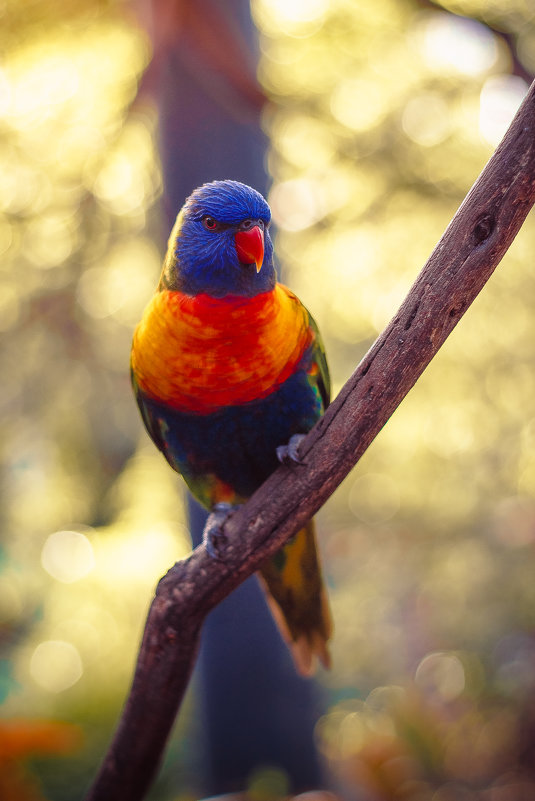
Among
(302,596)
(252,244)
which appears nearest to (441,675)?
(302,596)

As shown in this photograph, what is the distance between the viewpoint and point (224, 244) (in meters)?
1.19

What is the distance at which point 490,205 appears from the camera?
3.24 ft

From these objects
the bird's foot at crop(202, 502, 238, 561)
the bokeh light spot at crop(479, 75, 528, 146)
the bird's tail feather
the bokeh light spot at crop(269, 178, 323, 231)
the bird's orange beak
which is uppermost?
the bokeh light spot at crop(269, 178, 323, 231)

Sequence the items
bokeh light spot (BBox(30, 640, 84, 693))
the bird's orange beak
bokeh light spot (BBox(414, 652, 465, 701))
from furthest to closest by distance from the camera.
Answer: bokeh light spot (BBox(30, 640, 84, 693))
bokeh light spot (BBox(414, 652, 465, 701))
the bird's orange beak

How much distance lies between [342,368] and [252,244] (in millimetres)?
2221

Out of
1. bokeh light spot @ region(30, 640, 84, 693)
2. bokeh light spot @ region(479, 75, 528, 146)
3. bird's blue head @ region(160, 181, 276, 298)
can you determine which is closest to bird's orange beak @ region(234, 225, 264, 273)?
bird's blue head @ region(160, 181, 276, 298)

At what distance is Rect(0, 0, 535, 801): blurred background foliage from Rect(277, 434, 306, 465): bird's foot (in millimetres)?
1491

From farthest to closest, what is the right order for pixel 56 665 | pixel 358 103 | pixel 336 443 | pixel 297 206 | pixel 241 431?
pixel 56 665 → pixel 358 103 → pixel 297 206 → pixel 241 431 → pixel 336 443

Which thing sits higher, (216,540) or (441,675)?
(216,540)

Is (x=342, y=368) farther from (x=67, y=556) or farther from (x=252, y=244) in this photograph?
(x=67, y=556)

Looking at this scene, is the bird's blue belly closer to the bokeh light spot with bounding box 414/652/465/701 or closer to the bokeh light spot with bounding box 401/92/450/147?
the bokeh light spot with bounding box 401/92/450/147

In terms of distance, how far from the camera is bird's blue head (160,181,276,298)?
116cm

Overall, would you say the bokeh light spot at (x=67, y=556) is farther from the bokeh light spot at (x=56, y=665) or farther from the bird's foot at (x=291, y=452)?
the bird's foot at (x=291, y=452)

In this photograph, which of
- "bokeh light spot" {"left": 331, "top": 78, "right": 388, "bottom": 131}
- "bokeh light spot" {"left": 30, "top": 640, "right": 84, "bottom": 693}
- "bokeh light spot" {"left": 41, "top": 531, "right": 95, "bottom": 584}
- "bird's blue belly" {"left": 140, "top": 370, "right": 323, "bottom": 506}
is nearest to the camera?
"bird's blue belly" {"left": 140, "top": 370, "right": 323, "bottom": 506}
